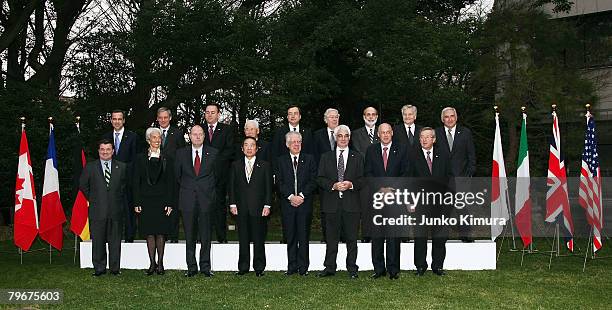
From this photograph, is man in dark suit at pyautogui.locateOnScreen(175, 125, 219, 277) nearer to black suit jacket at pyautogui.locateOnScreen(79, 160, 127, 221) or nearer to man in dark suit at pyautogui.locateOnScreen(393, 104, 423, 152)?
black suit jacket at pyautogui.locateOnScreen(79, 160, 127, 221)

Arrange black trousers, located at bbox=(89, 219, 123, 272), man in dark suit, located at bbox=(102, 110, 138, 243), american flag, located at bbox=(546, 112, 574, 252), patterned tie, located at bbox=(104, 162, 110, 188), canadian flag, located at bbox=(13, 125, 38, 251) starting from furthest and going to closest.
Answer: canadian flag, located at bbox=(13, 125, 38, 251), american flag, located at bbox=(546, 112, 574, 252), man in dark suit, located at bbox=(102, 110, 138, 243), patterned tie, located at bbox=(104, 162, 110, 188), black trousers, located at bbox=(89, 219, 123, 272)

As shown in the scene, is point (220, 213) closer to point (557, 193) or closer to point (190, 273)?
point (190, 273)

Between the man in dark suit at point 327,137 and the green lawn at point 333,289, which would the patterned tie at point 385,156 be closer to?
the man in dark suit at point 327,137

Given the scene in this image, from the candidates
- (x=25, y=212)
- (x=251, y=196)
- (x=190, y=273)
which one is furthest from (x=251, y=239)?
(x=25, y=212)

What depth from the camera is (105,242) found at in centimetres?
832

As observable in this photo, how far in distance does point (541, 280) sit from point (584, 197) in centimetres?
199

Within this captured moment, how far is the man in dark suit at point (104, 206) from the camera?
8281mm

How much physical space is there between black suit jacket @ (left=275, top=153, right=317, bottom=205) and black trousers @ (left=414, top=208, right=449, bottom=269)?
3.83 feet

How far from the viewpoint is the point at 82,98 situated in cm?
1817

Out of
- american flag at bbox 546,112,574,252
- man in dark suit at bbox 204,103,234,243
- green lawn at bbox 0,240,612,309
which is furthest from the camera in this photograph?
american flag at bbox 546,112,574,252

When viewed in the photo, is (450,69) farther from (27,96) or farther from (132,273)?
(132,273)

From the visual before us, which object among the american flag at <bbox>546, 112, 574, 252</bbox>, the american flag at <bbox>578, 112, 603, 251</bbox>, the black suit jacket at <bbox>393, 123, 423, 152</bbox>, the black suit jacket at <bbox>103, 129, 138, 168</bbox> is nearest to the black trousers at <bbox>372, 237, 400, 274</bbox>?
the black suit jacket at <bbox>393, 123, 423, 152</bbox>

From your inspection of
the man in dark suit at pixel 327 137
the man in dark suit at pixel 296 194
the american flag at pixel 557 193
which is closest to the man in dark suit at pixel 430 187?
the man in dark suit at pixel 327 137

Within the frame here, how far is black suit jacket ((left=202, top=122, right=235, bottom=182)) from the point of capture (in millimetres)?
8727
